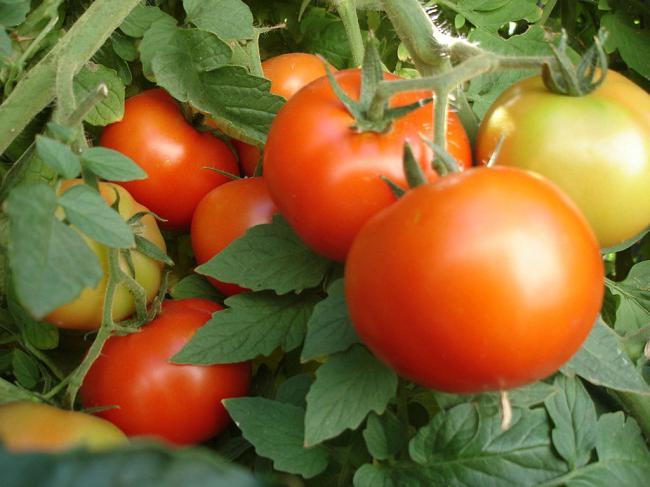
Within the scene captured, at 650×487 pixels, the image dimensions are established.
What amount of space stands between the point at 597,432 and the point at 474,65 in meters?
0.34

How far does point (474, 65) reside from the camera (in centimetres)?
56

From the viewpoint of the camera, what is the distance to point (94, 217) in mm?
542

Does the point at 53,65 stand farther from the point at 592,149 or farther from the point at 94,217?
the point at 592,149

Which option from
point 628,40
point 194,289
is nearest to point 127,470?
point 194,289

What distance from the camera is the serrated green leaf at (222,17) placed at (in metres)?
0.85

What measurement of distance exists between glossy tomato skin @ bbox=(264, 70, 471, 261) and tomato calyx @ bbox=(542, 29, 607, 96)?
0.08 metres

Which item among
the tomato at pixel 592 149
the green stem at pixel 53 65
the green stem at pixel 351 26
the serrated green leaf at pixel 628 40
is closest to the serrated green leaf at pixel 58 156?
the green stem at pixel 53 65

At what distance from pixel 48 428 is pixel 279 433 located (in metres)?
0.19

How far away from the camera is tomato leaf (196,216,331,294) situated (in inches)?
26.9

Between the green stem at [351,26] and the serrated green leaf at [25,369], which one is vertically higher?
the green stem at [351,26]

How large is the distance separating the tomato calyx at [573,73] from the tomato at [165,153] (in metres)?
0.44

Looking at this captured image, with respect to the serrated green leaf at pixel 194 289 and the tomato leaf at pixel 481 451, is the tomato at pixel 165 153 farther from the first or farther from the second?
the tomato leaf at pixel 481 451

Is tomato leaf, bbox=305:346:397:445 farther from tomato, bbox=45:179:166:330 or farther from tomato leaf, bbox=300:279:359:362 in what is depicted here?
tomato, bbox=45:179:166:330

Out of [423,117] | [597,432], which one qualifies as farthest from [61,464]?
[597,432]
